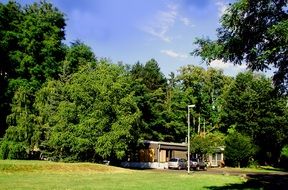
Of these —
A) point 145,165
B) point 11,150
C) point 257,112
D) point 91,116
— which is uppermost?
point 257,112

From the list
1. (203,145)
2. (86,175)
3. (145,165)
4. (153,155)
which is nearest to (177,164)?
(153,155)

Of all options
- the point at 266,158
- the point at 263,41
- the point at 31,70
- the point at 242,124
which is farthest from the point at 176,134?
the point at 263,41

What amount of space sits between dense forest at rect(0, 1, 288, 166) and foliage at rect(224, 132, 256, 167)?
0.16 metres

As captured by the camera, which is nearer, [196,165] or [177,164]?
[177,164]

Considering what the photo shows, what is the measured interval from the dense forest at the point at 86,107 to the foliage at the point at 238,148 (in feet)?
0.52

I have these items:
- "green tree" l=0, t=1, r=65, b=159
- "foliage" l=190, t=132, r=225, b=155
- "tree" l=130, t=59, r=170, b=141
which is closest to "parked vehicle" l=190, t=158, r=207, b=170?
"foliage" l=190, t=132, r=225, b=155

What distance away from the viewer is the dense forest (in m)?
49.0

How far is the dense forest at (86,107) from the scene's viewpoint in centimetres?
4897

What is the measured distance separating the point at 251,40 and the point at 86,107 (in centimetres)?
3082

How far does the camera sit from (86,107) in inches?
1970

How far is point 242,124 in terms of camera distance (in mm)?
75875

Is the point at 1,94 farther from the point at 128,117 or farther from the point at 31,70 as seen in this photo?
the point at 128,117

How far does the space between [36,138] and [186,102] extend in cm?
3551

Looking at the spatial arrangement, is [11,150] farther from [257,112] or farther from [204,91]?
[204,91]
